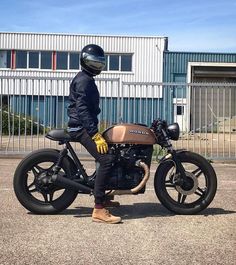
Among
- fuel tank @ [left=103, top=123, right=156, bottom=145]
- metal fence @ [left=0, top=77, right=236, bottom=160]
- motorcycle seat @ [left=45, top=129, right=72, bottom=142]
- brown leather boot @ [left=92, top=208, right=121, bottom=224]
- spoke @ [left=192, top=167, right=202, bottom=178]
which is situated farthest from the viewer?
metal fence @ [left=0, top=77, right=236, bottom=160]

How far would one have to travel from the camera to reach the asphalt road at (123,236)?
4645mm

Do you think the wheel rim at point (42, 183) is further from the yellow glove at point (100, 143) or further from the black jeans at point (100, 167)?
the yellow glove at point (100, 143)

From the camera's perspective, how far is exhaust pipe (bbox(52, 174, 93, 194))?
240 inches

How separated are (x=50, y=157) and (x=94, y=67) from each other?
1169 mm

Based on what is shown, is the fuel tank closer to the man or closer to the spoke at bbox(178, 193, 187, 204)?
the man

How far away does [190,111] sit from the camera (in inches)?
527

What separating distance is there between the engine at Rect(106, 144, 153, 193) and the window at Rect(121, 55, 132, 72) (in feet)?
114

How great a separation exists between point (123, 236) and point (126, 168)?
101 cm

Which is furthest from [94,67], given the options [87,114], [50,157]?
[50,157]

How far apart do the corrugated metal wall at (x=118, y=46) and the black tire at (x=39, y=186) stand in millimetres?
33867

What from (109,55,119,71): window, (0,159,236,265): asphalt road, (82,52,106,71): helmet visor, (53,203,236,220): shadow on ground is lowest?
(0,159,236,265): asphalt road

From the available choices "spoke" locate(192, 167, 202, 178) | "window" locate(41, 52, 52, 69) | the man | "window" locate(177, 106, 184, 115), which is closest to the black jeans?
the man

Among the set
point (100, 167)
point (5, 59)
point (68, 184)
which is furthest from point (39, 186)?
point (5, 59)

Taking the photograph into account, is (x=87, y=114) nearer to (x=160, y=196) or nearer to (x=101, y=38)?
(x=160, y=196)
